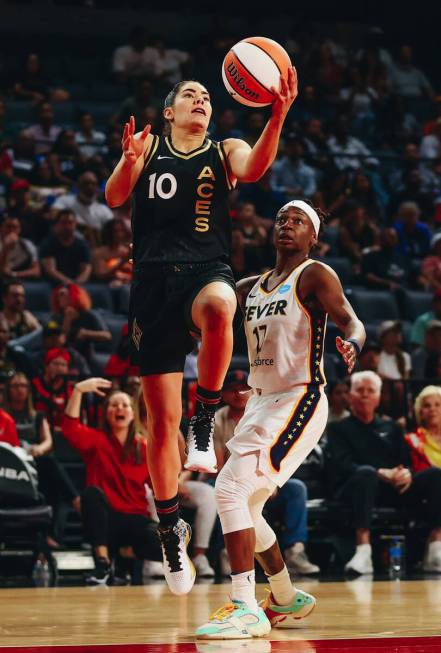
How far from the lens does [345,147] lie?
1738 cm

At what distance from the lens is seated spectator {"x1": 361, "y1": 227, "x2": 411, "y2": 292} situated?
47.7ft

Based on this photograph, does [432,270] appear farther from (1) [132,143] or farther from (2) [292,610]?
(1) [132,143]

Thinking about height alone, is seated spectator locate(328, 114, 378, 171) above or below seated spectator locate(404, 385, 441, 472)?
above

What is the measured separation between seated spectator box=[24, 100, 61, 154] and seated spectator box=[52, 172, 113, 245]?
1.46 m

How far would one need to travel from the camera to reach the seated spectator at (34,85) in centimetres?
1670

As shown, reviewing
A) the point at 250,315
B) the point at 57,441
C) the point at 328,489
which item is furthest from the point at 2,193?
the point at 250,315

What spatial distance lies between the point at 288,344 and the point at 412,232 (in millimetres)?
9972

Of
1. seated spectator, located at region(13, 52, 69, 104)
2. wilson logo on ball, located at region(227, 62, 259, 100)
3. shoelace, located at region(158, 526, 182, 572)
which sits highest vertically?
seated spectator, located at region(13, 52, 69, 104)

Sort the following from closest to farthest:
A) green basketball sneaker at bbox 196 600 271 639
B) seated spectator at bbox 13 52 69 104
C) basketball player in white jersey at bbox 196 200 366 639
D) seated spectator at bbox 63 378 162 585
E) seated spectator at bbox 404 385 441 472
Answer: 1. green basketball sneaker at bbox 196 600 271 639
2. basketball player in white jersey at bbox 196 200 366 639
3. seated spectator at bbox 63 378 162 585
4. seated spectator at bbox 404 385 441 472
5. seated spectator at bbox 13 52 69 104

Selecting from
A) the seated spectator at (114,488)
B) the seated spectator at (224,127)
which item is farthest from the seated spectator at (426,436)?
the seated spectator at (224,127)

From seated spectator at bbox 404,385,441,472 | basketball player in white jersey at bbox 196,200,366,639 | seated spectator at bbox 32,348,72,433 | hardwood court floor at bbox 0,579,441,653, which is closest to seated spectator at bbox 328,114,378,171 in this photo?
seated spectator at bbox 404,385,441,472

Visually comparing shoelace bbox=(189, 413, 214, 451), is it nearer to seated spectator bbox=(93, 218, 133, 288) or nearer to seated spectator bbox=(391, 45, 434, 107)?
seated spectator bbox=(93, 218, 133, 288)

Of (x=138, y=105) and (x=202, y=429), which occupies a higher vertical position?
(x=138, y=105)

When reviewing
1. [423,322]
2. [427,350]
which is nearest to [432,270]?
[423,322]
